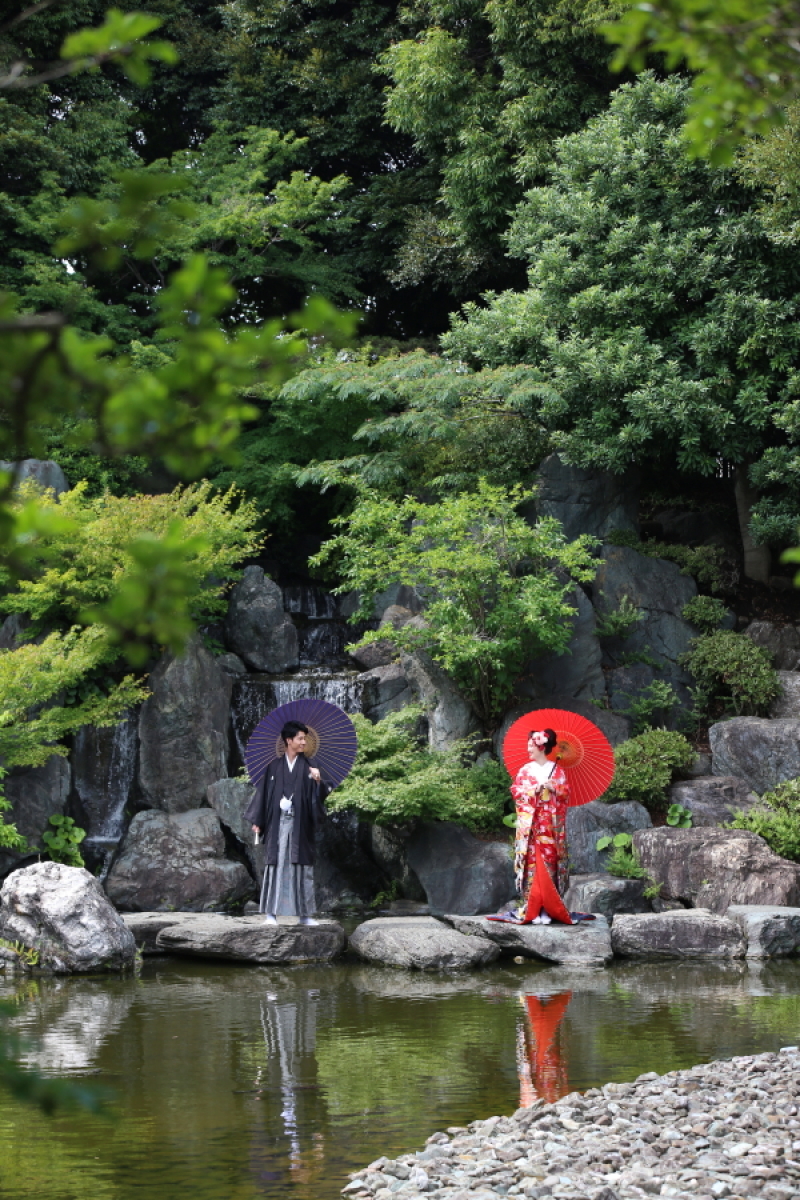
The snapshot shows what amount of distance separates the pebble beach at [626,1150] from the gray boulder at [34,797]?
916 centimetres

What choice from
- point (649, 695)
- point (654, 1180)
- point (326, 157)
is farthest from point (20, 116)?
point (654, 1180)

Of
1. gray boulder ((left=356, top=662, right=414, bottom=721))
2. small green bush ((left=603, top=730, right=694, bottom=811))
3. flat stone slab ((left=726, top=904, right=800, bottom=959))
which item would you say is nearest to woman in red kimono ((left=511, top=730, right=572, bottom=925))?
flat stone slab ((left=726, top=904, right=800, bottom=959))

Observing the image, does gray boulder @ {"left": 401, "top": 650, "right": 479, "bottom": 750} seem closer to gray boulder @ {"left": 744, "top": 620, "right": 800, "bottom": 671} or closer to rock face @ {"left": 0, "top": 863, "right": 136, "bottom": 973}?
gray boulder @ {"left": 744, "top": 620, "right": 800, "bottom": 671}

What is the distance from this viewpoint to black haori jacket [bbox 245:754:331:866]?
34.0 ft

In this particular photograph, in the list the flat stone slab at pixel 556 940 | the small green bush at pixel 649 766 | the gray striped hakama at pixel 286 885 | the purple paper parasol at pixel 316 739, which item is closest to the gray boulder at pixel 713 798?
the small green bush at pixel 649 766

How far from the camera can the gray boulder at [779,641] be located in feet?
49.2

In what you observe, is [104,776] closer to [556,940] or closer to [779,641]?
[556,940]

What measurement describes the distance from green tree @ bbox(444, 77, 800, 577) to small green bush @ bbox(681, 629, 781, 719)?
68.2 inches

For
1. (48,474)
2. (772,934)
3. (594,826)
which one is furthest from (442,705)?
(48,474)

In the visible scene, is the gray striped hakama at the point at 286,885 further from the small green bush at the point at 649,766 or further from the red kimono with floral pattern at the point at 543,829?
→ the small green bush at the point at 649,766

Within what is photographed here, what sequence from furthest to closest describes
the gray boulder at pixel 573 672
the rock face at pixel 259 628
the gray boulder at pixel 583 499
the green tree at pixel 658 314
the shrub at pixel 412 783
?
the rock face at pixel 259 628, the gray boulder at pixel 583 499, the green tree at pixel 658 314, the gray boulder at pixel 573 672, the shrub at pixel 412 783

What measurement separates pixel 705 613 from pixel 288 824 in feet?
24.3

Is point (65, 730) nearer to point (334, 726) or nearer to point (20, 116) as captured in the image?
point (334, 726)

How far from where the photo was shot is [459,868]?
12.0 m
